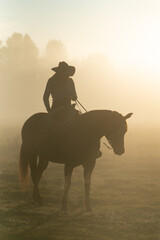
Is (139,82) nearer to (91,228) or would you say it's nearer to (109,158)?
(109,158)

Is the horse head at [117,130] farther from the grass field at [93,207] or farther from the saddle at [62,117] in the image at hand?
the grass field at [93,207]

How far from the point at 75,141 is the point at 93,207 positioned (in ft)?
6.44

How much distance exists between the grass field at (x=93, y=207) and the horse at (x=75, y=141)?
2.04 feet

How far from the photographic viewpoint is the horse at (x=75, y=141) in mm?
9297

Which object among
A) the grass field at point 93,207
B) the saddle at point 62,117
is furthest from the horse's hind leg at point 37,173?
the saddle at point 62,117

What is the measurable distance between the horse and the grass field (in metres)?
0.62

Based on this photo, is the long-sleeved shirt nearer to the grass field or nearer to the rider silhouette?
the rider silhouette

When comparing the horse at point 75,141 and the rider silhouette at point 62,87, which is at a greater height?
the rider silhouette at point 62,87

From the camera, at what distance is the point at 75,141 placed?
9.71 m

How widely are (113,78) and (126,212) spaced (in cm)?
14383

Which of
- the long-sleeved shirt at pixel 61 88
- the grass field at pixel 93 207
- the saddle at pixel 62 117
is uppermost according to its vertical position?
the long-sleeved shirt at pixel 61 88

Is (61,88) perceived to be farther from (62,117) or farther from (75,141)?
(75,141)

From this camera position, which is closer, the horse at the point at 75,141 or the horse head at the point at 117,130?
the horse head at the point at 117,130

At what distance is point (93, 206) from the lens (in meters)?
10.6
